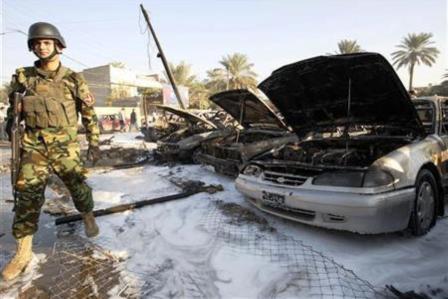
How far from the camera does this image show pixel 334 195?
9.48 feet

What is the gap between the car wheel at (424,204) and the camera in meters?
3.05

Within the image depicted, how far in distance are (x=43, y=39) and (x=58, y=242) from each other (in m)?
1.94

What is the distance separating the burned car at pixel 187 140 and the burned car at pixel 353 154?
121 inches

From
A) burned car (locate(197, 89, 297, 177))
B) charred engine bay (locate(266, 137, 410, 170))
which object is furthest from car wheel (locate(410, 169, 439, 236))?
burned car (locate(197, 89, 297, 177))

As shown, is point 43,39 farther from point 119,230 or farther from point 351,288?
point 351,288

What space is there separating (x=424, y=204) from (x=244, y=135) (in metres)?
3.98

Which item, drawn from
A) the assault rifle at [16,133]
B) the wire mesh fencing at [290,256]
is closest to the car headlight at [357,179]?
the wire mesh fencing at [290,256]

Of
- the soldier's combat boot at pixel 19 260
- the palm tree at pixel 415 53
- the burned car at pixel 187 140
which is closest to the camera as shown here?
the soldier's combat boot at pixel 19 260

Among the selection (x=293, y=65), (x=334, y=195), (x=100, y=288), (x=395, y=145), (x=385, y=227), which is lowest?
(x=100, y=288)

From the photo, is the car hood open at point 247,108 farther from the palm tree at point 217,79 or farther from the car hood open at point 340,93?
the palm tree at point 217,79

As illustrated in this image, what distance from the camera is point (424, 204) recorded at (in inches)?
125

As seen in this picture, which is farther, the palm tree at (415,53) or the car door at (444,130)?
the palm tree at (415,53)

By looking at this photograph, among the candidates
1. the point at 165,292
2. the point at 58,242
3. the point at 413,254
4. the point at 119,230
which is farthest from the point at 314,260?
the point at 58,242

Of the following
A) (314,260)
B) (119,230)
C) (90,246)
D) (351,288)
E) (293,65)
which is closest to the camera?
(351,288)
